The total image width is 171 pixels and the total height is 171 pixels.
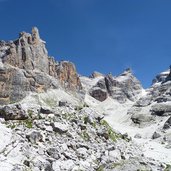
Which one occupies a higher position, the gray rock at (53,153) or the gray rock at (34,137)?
the gray rock at (34,137)

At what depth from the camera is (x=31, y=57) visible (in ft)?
648

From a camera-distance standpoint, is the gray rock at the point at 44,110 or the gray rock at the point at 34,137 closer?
the gray rock at the point at 34,137

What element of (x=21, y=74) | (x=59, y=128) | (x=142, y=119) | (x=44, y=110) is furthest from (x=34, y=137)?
(x=21, y=74)

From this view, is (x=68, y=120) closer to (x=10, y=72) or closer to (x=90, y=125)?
(x=90, y=125)

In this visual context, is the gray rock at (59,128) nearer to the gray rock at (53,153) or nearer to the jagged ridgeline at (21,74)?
the gray rock at (53,153)

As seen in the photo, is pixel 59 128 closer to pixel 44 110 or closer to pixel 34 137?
pixel 34 137

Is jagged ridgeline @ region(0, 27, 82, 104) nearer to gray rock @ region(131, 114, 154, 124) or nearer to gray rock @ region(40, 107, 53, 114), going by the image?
gray rock @ region(131, 114, 154, 124)

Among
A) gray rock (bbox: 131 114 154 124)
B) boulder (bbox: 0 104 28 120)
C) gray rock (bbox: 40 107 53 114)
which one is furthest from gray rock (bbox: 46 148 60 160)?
gray rock (bbox: 131 114 154 124)

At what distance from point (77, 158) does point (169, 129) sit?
200 ft

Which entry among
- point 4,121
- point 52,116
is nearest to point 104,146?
point 52,116

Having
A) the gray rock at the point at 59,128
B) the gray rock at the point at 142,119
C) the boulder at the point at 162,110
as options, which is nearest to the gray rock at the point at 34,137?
the gray rock at the point at 59,128

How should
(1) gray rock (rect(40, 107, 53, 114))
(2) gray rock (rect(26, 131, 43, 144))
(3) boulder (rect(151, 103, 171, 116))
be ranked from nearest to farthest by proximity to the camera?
(2) gray rock (rect(26, 131, 43, 144)), (1) gray rock (rect(40, 107, 53, 114)), (3) boulder (rect(151, 103, 171, 116))

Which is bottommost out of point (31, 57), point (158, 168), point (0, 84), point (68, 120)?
point (158, 168)

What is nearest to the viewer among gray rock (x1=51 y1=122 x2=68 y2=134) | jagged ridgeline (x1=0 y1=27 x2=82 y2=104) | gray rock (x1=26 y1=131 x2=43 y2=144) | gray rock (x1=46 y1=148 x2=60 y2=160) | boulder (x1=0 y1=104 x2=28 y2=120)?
gray rock (x1=46 y1=148 x2=60 y2=160)
